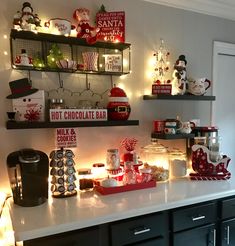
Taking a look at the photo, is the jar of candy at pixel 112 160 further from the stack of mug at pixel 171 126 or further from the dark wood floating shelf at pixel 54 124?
the stack of mug at pixel 171 126

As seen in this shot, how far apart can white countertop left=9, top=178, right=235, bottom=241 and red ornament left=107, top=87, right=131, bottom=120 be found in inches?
19.6

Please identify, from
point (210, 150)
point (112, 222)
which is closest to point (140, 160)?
point (210, 150)

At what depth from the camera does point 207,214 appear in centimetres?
147

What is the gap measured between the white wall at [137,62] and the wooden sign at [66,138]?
0.08 meters

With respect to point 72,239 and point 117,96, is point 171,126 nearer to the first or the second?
point 117,96

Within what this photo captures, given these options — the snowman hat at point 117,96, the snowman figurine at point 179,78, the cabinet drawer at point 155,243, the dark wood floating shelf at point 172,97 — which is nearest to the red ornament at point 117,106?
the snowman hat at point 117,96

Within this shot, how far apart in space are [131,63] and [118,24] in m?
0.30

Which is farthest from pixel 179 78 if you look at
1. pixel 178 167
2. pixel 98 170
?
pixel 98 170

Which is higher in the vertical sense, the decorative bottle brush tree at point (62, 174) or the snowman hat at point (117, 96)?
the snowman hat at point (117, 96)

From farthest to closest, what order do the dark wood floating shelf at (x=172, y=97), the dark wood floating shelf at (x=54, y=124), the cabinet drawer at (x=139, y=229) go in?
1. the dark wood floating shelf at (x=172, y=97)
2. the dark wood floating shelf at (x=54, y=124)
3. the cabinet drawer at (x=139, y=229)

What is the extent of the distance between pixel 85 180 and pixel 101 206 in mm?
288

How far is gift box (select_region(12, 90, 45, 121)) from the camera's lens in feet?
4.75

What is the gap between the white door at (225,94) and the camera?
219cm

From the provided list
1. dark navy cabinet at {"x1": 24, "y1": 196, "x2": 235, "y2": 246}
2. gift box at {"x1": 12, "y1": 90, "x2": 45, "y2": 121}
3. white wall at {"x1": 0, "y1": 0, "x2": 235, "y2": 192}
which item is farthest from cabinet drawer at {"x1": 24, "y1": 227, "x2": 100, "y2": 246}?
gift box at {"x1": 12, "y1": 90, "x2": 45, "y2": 121}
